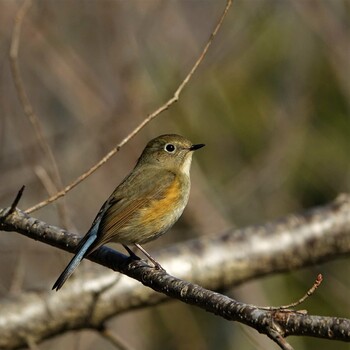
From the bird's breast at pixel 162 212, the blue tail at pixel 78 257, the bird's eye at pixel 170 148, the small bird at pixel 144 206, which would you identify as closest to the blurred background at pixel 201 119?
the bird's eye at pixel 170 148

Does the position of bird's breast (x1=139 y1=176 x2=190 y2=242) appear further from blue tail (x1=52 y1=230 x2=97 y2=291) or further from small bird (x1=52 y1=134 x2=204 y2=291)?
blue tail (x1=52 y1=230 x2=97 y2=291)

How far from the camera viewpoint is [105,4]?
7078mm

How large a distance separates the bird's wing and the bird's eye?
0.77ft

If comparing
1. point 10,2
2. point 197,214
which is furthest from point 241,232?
point 10,2

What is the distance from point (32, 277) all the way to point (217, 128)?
2.52m

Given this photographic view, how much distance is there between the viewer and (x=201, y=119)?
8.09m

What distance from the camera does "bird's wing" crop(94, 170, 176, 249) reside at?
13.2 ft

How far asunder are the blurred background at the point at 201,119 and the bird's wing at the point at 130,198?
2.18 m

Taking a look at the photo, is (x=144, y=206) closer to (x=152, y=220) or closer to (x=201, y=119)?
(x=152, y=220)

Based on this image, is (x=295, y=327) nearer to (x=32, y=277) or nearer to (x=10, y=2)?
(x=10, y=2)

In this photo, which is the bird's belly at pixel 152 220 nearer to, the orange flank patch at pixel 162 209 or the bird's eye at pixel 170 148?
the orange flank patch at pixel 162 209

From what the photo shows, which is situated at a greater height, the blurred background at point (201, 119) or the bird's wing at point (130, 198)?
the blurred background at point (201, 119)

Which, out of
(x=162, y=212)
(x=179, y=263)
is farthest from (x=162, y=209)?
(x=179, y=263)

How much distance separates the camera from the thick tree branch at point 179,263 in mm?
3691
